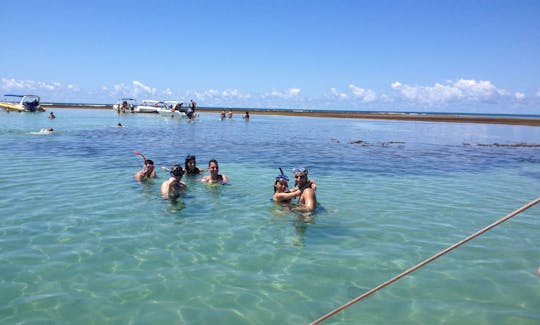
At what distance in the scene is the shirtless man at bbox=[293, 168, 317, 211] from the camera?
894cm

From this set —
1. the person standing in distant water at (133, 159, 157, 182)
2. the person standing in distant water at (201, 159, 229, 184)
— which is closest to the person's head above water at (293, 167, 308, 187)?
the person standing in distant water at (201, 159, 229, 184)

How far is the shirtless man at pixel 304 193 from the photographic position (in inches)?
352

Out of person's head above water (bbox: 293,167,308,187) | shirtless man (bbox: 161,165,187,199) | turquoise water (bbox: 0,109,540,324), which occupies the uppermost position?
person's head above water (bbox: 293,167,308,187)

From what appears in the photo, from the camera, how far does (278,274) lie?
5.93 metres

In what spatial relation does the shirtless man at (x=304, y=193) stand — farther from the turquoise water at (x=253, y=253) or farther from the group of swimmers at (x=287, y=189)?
the turquoise water at (x=253, y=253)

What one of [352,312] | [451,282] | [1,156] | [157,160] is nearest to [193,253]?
[352,312]

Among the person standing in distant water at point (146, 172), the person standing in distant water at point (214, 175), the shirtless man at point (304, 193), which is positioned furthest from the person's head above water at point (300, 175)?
the person standing in distant water at point (146, 172)

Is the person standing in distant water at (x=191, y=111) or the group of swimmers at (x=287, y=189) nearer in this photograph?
the group of swimmers at (x=287, y=189)

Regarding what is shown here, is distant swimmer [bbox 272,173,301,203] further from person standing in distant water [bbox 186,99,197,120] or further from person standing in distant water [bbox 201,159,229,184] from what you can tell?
person standing in distant water [bbox 186,99,197,120]

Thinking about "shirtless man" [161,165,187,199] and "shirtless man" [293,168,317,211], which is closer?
"shirtless man" [293,168,317,211]

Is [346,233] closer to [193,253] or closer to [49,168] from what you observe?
[193,253]

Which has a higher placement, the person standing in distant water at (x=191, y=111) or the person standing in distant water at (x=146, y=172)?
the person standing in distant water at (x=191, y=111)

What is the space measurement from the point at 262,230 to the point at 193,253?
1.72 m

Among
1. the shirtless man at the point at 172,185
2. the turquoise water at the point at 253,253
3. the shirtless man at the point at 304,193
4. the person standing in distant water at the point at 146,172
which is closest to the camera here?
the turquoise water at the point at 253,253
